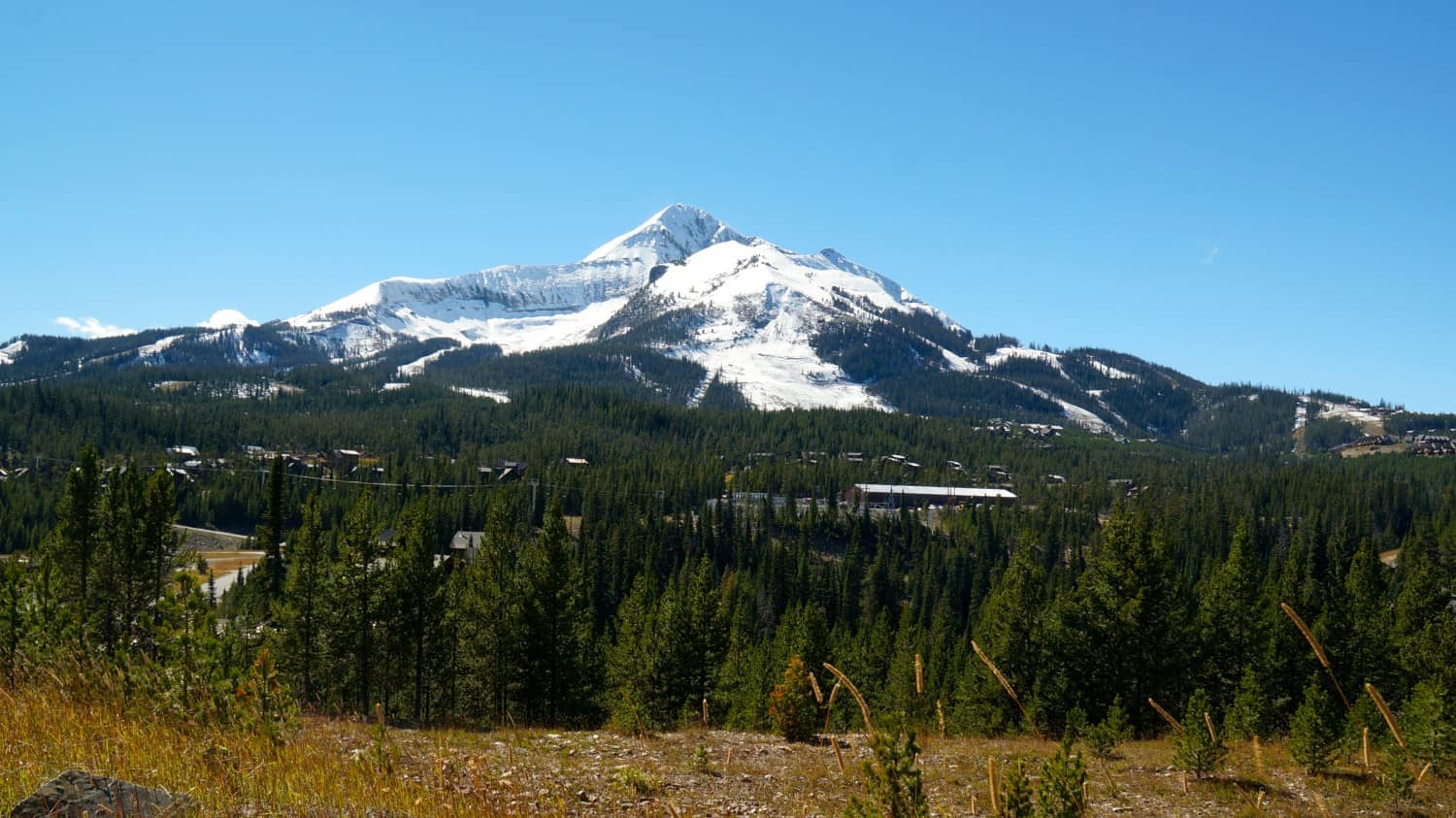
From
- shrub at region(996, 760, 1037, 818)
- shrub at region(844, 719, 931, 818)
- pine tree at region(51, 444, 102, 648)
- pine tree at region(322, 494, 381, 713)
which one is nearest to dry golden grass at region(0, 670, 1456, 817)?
shrub at region(844, 719, 931, 818)

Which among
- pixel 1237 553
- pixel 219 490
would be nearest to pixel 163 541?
pixel 1237 553

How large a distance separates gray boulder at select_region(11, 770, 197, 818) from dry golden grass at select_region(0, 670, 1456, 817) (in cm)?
39

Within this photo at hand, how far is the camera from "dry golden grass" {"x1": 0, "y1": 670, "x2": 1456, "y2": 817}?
23.1ft

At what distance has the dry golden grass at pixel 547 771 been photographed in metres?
7.03

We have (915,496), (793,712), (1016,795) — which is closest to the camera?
(1016,795)

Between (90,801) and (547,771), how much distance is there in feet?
27.2

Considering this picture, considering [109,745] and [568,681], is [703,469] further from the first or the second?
[109,745]

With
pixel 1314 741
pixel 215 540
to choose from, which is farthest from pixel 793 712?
pixel 215 540

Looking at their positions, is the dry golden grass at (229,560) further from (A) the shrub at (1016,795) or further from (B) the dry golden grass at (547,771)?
(A) the shrub at (1016,795)

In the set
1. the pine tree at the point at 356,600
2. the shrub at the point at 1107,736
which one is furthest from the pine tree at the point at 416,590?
the shrub at the point at 1107,736

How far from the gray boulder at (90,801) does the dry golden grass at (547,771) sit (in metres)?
0.39

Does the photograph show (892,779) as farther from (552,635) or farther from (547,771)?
(552,635)

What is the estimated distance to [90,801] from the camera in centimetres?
589

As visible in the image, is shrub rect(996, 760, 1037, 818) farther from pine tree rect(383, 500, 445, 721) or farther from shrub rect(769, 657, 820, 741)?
pine tree rect(383, 500, 445, 721)
